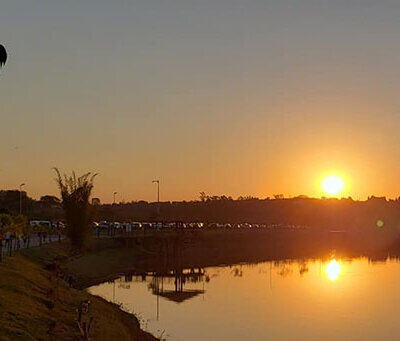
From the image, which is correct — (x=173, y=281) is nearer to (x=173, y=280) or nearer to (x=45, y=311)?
(x=173, y=280)

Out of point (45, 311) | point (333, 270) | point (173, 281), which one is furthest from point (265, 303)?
point (333, 270)

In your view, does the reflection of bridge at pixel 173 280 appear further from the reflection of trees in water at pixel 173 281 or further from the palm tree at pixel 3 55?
the palm tree at pixel 3 55

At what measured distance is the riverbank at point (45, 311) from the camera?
80.6 ft

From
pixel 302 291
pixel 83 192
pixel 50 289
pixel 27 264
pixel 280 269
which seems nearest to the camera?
pixel 50 289

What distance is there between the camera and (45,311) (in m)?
29.4

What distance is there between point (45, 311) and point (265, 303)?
29446mm

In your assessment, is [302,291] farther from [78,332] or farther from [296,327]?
[78,332]

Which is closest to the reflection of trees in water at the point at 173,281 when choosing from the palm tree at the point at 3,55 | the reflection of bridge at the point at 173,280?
the reflection of bridge at the point at 173,280

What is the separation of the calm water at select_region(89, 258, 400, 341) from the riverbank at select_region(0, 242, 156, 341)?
4318 mm

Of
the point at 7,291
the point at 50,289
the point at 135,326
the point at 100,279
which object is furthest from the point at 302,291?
the point at 7,291

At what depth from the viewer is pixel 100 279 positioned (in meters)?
64.9

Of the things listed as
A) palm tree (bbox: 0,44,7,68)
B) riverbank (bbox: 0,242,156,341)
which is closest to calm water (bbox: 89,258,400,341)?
riverbank (bbox: 0,242,156,341)

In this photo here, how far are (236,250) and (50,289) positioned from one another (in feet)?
288

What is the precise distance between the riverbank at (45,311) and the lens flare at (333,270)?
4097cm
